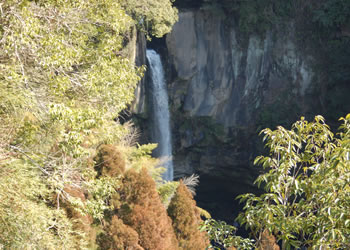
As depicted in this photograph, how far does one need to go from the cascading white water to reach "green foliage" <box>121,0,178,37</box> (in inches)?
217

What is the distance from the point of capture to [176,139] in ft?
68.1

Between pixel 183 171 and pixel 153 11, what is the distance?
37.2 feet

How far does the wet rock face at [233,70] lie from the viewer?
1969cm

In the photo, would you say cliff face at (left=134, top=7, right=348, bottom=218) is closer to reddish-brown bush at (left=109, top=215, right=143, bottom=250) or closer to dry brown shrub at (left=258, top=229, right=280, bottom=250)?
dry brown shrub at (left=258, top=229, right=280, bottom=250)

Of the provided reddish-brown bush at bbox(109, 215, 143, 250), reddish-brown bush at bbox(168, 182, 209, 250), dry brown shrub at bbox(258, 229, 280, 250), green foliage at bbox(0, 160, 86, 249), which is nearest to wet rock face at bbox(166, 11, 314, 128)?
reddish-brown bush at bbox(168, 182, 209, 250)

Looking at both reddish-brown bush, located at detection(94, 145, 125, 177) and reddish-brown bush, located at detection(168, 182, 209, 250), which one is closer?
reddish-brown bush, located at detection(168, 182, 209, 250)

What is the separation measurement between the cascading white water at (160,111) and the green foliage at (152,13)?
5.51m

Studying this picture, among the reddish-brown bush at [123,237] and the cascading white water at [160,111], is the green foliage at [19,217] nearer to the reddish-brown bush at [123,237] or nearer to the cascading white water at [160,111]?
the reddish-brown bush at [123,237]

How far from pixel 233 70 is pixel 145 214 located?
562 inches

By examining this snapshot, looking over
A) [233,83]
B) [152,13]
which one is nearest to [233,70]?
[233,83]

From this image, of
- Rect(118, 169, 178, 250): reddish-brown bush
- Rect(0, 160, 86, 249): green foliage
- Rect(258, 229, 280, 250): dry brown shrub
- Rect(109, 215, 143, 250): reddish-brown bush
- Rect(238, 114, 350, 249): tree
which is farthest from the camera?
Rect(118, 169, 178, 250): reddish-brown bush

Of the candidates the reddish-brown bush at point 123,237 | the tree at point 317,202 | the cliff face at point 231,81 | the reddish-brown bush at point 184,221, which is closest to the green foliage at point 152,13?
the cliff face at point 231,81

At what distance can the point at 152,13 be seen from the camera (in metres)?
12.3

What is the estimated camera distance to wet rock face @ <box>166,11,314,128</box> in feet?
64.6
